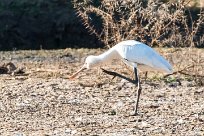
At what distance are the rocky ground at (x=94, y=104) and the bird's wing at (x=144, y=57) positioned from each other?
0.56 m

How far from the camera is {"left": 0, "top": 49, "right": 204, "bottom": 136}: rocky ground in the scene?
8461 millimetres

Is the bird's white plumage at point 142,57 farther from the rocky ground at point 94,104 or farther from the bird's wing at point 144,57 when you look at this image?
the rocky ground at point 94,104

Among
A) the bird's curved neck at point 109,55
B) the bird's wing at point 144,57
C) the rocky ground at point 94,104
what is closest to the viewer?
the rocky ground at point 94,104

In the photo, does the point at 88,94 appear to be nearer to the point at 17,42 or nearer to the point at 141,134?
the point at 141,134

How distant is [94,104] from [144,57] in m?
0.96

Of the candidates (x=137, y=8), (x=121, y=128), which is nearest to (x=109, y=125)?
(x=121, y=128)

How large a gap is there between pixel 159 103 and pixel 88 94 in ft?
3.92

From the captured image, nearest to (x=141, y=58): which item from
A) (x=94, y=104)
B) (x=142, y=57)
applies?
(x=142, y=57)

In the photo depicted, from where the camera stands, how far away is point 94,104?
10.1 m

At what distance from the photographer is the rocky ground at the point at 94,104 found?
8.46 m

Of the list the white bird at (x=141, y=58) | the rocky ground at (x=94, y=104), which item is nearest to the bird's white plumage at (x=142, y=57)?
Answer: the white bird at (x=141, y=58)

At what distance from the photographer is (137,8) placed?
1302 centimetres

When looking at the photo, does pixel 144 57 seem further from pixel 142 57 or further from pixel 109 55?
pixel 109 55

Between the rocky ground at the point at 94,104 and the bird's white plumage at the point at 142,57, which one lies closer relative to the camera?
the rocky ground at the point at 94,104
